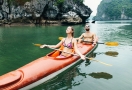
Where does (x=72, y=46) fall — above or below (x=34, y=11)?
below

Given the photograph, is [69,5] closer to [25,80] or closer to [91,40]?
[91,40]

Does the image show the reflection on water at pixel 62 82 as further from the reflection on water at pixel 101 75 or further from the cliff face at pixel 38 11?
the cliff face at pixel 38 11

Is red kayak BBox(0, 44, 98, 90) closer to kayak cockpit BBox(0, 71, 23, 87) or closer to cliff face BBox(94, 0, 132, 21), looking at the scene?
kayak cockpit BBox(0, 71, 23, 87)

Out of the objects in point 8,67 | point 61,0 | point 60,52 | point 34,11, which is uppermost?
point 61,0

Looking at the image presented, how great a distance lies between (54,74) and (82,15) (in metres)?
54.1

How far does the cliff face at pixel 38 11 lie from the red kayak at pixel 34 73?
41.1m

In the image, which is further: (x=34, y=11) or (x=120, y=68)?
(x=34, y=11)

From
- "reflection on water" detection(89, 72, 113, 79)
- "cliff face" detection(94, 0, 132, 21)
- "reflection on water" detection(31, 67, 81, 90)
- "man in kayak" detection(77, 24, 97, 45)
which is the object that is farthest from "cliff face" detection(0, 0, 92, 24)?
"cliff face" detection(94, 0, 132, 21)

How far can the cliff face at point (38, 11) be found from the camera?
46.8m

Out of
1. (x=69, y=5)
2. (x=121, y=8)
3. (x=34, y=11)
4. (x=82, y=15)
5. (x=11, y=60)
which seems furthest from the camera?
(x=121, y=8)

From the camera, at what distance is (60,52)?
9.20 m

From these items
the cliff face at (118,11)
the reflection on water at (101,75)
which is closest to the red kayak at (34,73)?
the reflection on water at (101,75)

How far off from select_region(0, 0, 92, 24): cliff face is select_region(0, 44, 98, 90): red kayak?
4112 centimetres

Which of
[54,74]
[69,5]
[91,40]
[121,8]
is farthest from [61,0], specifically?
[121,8]
